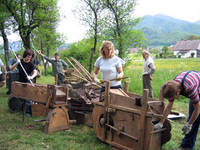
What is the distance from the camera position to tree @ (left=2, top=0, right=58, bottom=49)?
12.2 meters

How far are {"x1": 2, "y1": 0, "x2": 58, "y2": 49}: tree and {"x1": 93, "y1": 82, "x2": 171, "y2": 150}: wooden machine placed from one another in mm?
9844

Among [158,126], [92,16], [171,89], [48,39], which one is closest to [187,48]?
[48,39]

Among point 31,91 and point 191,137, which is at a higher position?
point 31,91

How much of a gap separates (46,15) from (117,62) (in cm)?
1012

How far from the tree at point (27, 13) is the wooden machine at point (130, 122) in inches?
388

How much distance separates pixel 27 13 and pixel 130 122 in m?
12.1

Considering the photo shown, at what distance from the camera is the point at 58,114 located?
4672 mm

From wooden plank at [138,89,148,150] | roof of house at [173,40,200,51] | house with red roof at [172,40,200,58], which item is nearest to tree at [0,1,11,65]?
wooden plank at [138,89,148,150]

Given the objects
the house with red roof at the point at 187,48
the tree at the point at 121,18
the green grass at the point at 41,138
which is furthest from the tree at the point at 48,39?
the house with red roof at the point at 187,48

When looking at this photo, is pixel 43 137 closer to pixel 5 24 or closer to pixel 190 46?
pixel 5 24

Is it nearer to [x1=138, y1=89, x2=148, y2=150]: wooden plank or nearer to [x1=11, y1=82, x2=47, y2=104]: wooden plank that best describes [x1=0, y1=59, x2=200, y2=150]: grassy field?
[x1=11, y1=82, x2=47, y2=104]: wooden plank

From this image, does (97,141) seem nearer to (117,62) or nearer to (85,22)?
(117,62)

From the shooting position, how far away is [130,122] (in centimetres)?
345

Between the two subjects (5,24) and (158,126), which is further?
(5,24)
